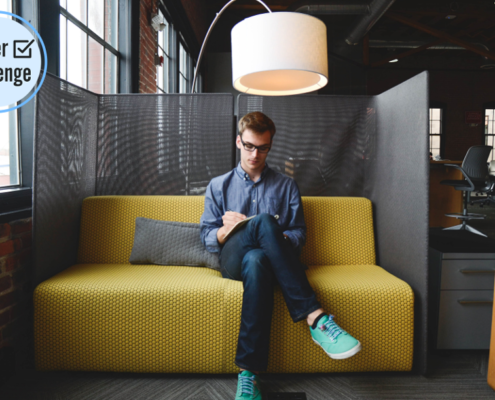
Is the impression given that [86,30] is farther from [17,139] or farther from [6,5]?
[17,139]

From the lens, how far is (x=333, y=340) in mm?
1400

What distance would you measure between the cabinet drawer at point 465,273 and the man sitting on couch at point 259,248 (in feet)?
2.12

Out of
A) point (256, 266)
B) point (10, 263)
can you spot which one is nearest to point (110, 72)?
point (10, 263)

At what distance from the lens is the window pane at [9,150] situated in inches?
67.8

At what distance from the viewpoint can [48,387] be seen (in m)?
1.51

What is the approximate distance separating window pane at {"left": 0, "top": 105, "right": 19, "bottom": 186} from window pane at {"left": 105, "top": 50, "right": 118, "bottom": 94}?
4.11 ft

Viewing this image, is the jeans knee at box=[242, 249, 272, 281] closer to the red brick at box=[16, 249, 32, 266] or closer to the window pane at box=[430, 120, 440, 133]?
→ the red brick at box=[16, 249, 32, 266]

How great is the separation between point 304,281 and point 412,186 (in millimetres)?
686

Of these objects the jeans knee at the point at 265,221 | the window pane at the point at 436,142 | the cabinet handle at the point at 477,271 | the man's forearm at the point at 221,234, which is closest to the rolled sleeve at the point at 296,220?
the jeans knee at the point at 265,221

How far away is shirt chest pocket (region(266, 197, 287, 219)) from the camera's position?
186cm

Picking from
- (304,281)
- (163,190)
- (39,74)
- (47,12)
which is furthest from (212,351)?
(47,12)

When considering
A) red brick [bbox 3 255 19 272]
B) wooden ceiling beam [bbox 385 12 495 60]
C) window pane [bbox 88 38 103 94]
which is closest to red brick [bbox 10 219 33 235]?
red brick [bbox 3 255 19 272]

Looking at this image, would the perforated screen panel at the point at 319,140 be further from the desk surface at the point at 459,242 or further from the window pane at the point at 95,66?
the window pane at the point at 95,66

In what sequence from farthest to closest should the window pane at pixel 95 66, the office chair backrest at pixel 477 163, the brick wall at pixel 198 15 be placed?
the brick wall at pixel 198 15 < the office chair backrest at pixel 477 163 < the window pane at pixel 95 66
